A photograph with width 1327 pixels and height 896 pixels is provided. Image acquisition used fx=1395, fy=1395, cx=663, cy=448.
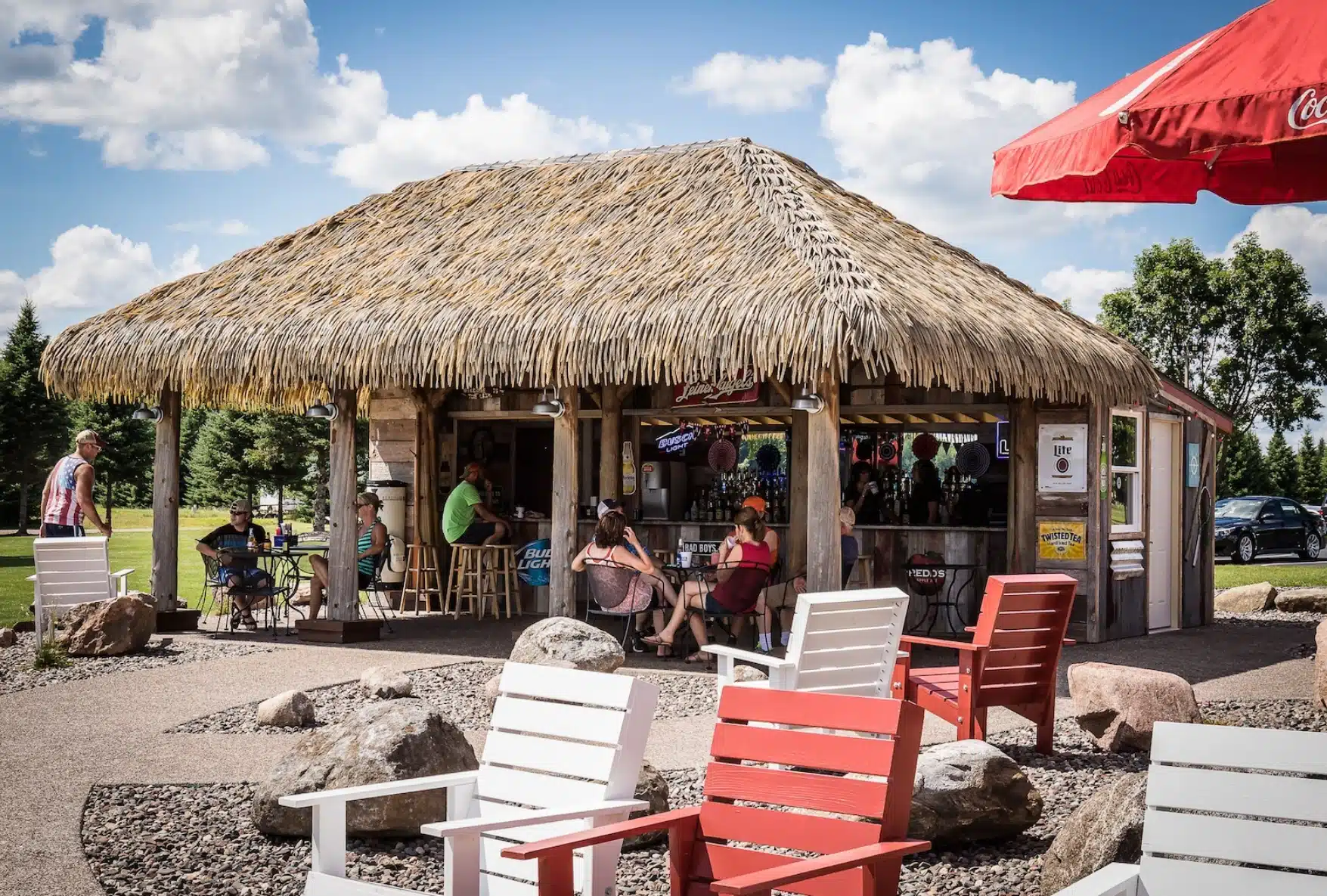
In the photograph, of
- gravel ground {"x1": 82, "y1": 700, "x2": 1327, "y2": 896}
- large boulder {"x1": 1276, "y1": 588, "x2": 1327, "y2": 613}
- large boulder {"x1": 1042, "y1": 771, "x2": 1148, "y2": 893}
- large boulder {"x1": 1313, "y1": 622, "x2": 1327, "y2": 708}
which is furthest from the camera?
large boulder {"x1": 1276, "y1": 588, "x2": 1327, "y2": 613}

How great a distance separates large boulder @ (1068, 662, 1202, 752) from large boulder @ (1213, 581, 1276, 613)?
31.7 ft

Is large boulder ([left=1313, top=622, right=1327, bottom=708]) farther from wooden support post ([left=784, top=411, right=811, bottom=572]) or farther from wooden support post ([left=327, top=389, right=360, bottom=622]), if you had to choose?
wooden support post ([left=327, top=389, right=360, bottom=622])

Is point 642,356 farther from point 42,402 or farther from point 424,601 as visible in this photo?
point 42,402

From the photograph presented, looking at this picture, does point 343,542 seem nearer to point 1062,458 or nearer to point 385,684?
point 385,684

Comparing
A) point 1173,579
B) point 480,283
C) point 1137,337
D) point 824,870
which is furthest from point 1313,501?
point 824,870

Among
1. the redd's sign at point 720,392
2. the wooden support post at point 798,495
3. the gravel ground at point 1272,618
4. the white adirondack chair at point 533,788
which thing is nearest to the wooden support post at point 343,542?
the redd's sign at point 720,392

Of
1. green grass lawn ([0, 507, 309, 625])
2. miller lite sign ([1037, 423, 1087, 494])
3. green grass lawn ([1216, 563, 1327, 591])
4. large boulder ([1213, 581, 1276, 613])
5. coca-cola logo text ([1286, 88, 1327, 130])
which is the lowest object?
green grass lawn ([0, 507, 309, 625])

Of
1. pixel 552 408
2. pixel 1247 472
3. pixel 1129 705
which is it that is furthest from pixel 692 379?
pixel 1247 472

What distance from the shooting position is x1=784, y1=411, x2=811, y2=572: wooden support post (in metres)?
13.3

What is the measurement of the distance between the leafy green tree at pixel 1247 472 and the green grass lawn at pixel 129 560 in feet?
100

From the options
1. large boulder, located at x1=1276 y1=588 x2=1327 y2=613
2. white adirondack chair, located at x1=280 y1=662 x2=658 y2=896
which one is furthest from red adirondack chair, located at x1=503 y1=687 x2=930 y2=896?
large boulder, located at x1=1276 y1=588 x2=1327 y2=613

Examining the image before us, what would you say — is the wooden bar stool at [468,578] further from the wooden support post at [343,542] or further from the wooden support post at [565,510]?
the wooden support post at [565,510]

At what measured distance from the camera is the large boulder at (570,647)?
877 cm

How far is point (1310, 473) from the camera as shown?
190 ft
